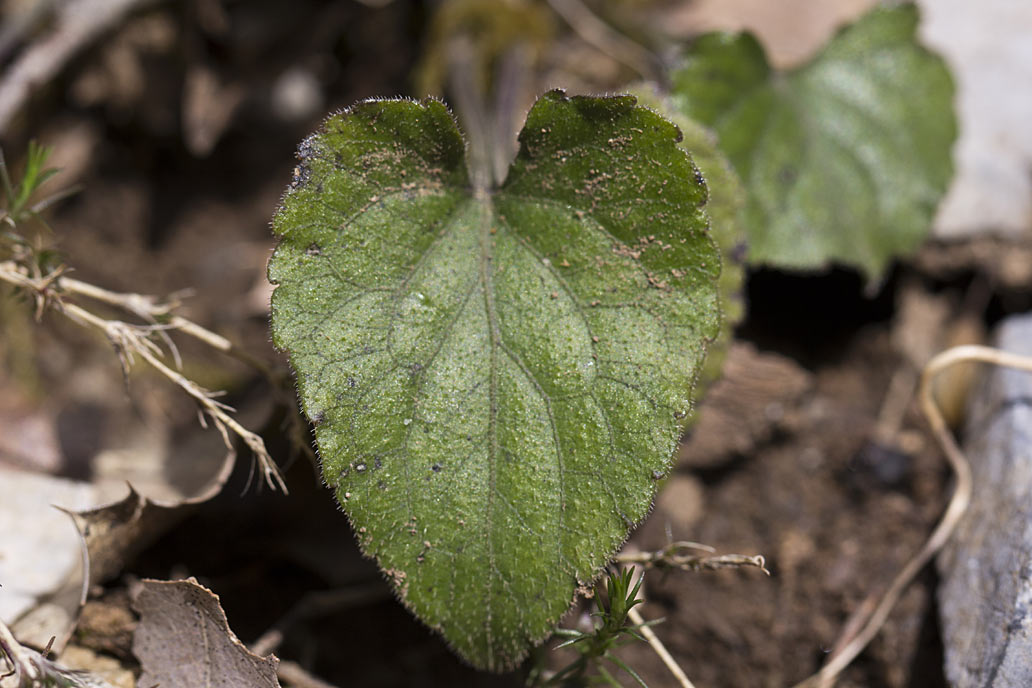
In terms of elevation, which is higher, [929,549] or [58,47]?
[58,47]

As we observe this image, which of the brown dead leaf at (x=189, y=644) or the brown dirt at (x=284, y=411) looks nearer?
the brown dead leaf at (x=189, y=644)

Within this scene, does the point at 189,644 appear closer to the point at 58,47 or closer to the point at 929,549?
the point at 929,549

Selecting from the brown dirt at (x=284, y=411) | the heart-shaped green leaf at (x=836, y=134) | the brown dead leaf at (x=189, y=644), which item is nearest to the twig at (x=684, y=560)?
the brown dirt at (x=284, y=411)

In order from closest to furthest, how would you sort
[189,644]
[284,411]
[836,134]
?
[189,644]
[284,411]
[836,134]

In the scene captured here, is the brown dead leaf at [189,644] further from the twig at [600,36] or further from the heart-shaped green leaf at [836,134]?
the twig at [600,36]

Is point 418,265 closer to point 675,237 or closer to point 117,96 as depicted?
point 675,237

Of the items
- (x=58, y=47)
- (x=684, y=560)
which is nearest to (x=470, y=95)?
(x=58, y=47)
